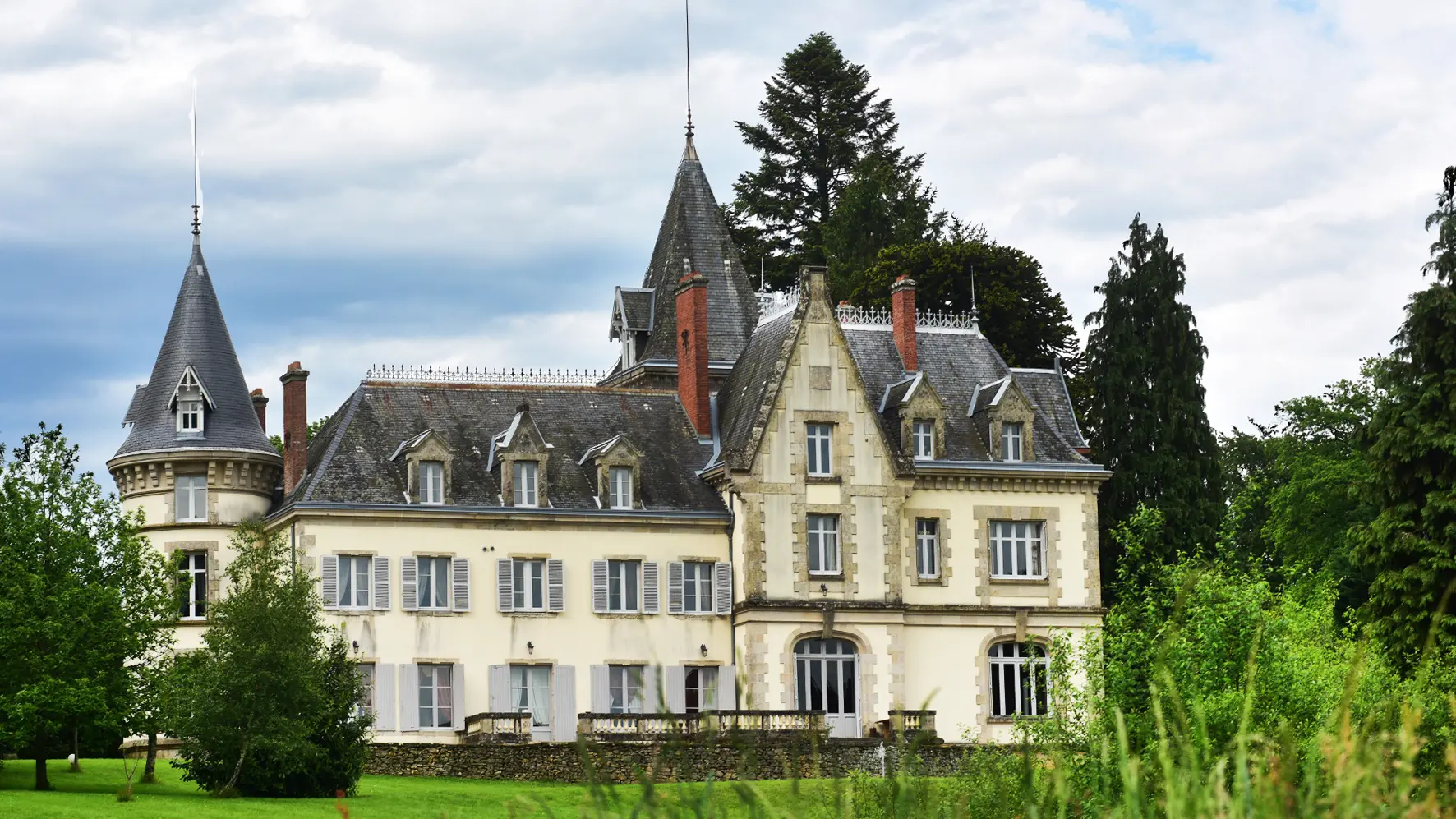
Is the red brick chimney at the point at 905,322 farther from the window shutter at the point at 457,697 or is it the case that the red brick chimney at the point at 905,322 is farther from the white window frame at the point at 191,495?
the white window frame at the point at 191,495

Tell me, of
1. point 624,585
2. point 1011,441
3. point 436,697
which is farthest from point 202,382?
point 1011,441

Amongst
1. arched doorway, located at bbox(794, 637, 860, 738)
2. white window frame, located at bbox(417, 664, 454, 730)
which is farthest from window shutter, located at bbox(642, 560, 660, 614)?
white window frame, located at bbox(417, 664, 454, 730)

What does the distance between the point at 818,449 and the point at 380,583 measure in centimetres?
990

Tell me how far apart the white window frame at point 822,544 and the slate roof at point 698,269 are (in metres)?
6.31

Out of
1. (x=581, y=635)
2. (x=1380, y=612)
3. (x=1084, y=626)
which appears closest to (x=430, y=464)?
(x=581, y=635)

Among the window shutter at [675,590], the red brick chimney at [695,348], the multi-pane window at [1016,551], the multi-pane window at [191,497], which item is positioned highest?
the red brick chimney at [695,348]

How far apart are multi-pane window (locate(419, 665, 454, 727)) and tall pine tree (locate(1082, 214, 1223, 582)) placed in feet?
60.5

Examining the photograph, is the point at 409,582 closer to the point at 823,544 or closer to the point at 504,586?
the point at 504,586

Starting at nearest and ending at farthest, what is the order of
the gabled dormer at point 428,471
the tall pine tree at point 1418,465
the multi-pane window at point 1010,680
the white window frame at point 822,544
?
the tall pine tree at point 1418,465 → the gabled dormer at point 428,471 → the white window frame at point 822,544 → the multi-pane window at point 1010,680

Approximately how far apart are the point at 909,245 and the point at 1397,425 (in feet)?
79.3

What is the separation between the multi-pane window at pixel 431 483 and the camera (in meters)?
45.7

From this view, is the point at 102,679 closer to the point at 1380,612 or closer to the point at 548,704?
the point at 548,704

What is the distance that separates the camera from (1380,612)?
130ft

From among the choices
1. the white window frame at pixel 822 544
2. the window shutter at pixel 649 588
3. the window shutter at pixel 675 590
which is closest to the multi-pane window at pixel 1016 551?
the white window frame at pixel 822 544
